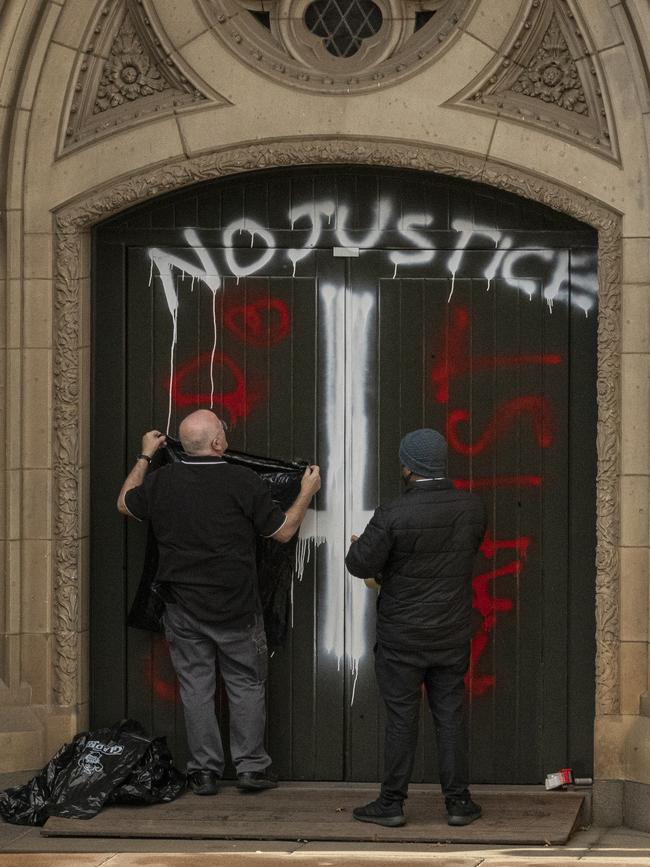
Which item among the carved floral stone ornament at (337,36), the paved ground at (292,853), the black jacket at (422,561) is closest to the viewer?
the paved ground at (292,853)

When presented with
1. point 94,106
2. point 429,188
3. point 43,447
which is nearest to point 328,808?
point 43,447

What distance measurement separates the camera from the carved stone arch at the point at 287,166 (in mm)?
7852

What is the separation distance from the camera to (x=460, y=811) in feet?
24.7

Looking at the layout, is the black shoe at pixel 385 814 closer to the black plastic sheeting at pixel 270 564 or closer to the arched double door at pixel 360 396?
the arched double door at pixel 360 396

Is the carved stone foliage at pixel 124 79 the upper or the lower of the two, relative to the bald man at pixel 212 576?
upper

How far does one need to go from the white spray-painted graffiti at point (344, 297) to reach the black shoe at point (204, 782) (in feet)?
2.79

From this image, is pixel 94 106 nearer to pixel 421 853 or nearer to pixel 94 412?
pixel 94 412

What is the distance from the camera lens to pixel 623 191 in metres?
7.78

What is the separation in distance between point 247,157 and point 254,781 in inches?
118

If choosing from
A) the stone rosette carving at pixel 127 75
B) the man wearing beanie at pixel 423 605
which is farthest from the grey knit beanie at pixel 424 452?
the stone rosette carving at pixel 127 75

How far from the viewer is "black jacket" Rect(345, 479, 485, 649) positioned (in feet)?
24.2

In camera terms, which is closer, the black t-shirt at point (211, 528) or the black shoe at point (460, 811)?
the black shoe at point (460, 811)

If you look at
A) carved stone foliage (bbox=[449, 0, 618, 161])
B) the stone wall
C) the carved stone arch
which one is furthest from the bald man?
carved stone foliage (bbox=[449, 0, 618, 161])

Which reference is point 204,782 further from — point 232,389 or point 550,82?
point 550,82
